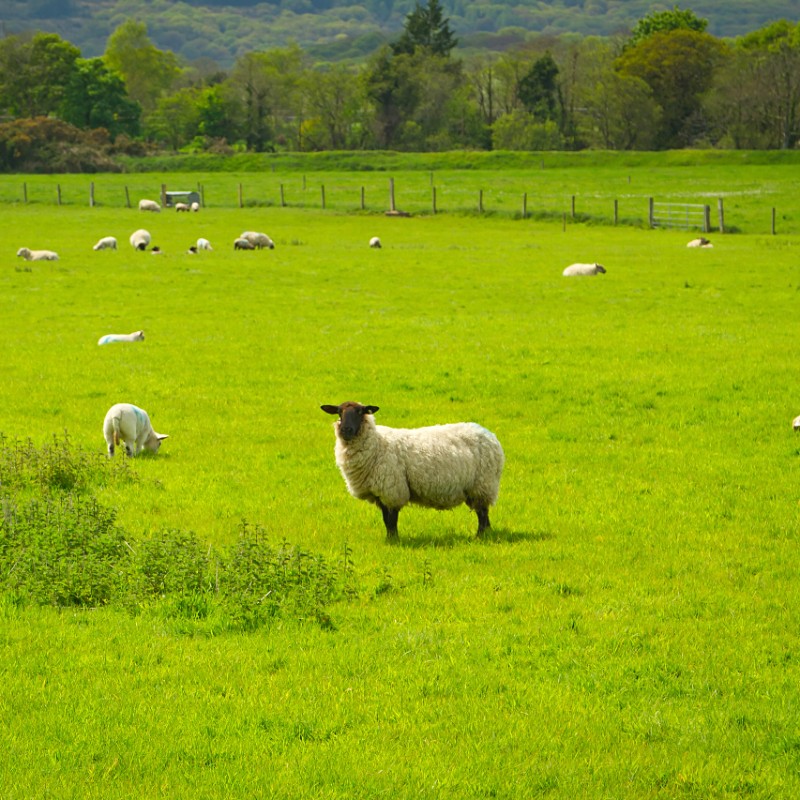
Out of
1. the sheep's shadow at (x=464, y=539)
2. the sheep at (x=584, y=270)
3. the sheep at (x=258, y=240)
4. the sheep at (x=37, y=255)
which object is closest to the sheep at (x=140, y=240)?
the sheep at (x=258, y=240)

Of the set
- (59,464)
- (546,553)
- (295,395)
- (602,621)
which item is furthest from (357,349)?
(602,621)

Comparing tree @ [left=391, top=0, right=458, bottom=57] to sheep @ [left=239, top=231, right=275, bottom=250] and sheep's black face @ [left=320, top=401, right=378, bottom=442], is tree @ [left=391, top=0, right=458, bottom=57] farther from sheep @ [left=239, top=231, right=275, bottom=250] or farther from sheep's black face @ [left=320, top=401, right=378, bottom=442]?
sheep's black face @ [left=320, top=401, right=378, bottom=442]

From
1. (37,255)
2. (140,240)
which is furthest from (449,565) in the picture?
(140,240)

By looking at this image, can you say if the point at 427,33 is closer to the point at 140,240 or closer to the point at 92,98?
the point at 92,98

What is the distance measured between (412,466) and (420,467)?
0.09 meters

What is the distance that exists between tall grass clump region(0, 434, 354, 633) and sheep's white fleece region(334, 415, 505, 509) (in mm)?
1278

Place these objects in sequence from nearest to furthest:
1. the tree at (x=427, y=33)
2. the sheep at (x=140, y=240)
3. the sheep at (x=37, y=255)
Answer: the sheep at (x=37, y=255) → the sheep at (x=140, y=240) → the tree at (x=427, y=33)

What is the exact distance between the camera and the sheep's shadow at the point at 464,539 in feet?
44.6

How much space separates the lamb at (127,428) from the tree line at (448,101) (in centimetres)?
9487

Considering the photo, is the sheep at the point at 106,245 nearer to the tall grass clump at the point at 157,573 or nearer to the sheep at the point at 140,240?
the sheep at the point at 140,240

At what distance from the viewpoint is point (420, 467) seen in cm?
1362

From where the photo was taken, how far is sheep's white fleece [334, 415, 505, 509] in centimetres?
1362

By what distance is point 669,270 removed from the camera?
42062 millimetres

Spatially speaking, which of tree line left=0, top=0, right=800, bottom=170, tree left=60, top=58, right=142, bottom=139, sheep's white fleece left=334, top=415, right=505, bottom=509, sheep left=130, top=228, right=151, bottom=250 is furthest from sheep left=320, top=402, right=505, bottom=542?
tree left=60, top=58, right=142, bottom=139
